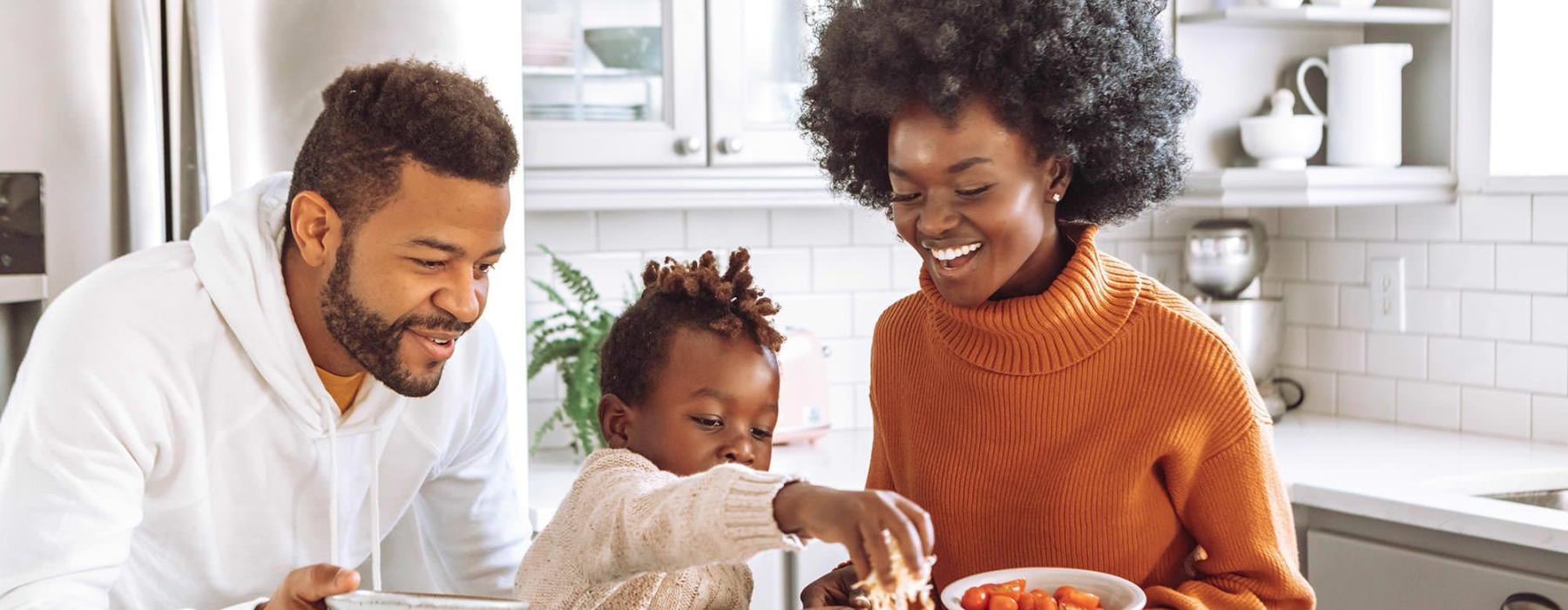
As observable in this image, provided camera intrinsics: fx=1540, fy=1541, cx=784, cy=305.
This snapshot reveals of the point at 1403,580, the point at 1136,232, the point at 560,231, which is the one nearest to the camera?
the point at 1403,580

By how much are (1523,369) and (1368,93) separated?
630mm

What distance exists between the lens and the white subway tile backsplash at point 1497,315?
3035 millimetres

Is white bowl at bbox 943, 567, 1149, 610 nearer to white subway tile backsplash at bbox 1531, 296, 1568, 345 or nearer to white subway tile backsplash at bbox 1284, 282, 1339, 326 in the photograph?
white subway tile backsplash at bbox 1531, 296, 1568, 345

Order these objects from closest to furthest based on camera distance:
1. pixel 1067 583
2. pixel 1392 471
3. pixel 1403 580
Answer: pixel 1067 583 < pixel 1403 580 < pixel 1392 471

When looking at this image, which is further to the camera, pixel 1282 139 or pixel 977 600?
pixel 1282 139

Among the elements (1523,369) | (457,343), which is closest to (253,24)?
(457,343)

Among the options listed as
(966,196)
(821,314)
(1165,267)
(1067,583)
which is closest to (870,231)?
(821,314)

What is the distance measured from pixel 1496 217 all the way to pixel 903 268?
1.25 meters

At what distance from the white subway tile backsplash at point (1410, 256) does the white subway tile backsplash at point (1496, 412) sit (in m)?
0.25

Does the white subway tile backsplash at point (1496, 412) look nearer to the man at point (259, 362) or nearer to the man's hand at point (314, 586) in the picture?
the man at point (259, 362)

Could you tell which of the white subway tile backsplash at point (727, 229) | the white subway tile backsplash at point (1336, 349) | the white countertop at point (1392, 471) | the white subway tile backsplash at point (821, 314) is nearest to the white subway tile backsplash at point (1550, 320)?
the white countertop at point (1392, 471)

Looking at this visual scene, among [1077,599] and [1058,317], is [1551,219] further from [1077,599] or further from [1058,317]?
[1077,599]

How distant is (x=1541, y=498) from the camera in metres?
2.76

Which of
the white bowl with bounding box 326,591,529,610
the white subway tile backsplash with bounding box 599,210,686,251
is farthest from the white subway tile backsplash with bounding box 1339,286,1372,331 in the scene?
the white bowl with bounding box 326,591,529,610
